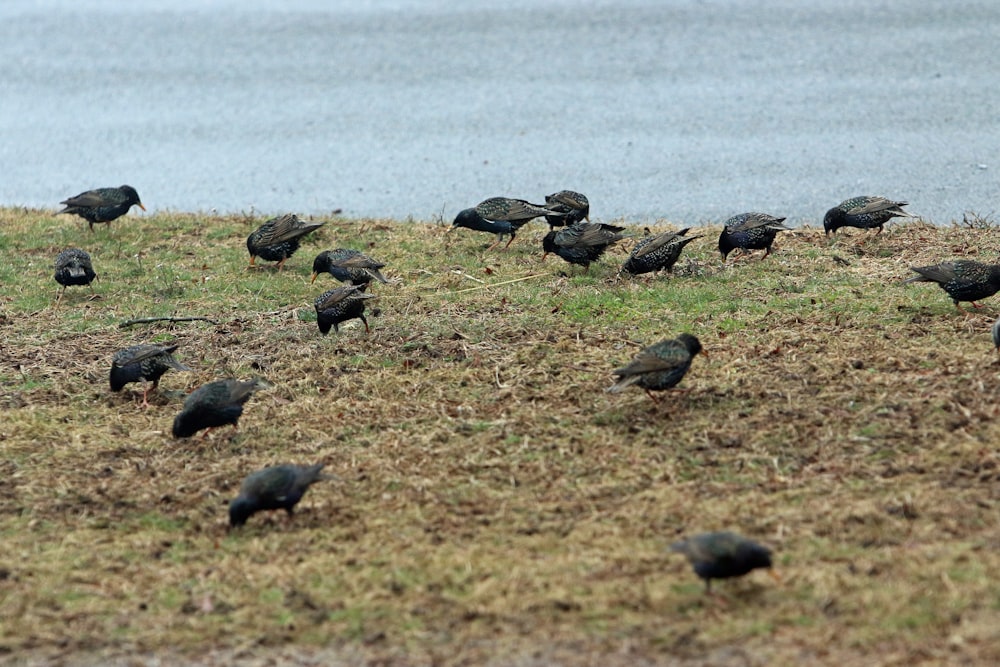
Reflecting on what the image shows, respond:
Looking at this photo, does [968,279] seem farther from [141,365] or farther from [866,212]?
[141,365]

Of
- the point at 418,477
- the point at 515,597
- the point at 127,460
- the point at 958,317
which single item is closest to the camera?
the point at 515,597

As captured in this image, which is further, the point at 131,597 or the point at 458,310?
the point at 458,310

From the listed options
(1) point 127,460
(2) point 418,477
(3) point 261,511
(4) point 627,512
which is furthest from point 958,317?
(1) point 127,460

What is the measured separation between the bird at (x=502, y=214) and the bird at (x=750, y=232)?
1716 mm

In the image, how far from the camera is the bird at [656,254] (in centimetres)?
1008

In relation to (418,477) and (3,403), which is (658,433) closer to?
(418,477)

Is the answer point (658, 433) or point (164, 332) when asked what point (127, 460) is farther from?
point (658, 433)

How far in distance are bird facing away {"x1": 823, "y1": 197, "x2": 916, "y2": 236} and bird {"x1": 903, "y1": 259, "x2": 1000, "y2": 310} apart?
2.02 metres

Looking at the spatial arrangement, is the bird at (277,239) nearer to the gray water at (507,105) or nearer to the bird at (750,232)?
the gray water at (507,105)

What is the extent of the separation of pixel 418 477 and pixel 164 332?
344 cm

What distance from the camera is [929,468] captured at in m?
6.41

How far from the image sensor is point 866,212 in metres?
10.7

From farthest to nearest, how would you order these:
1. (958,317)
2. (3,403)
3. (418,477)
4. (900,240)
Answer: (900,240)
(958,317)
(3,403)
(418,477)

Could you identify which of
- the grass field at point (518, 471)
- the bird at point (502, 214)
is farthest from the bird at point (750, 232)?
the bird at point (502, 214)
